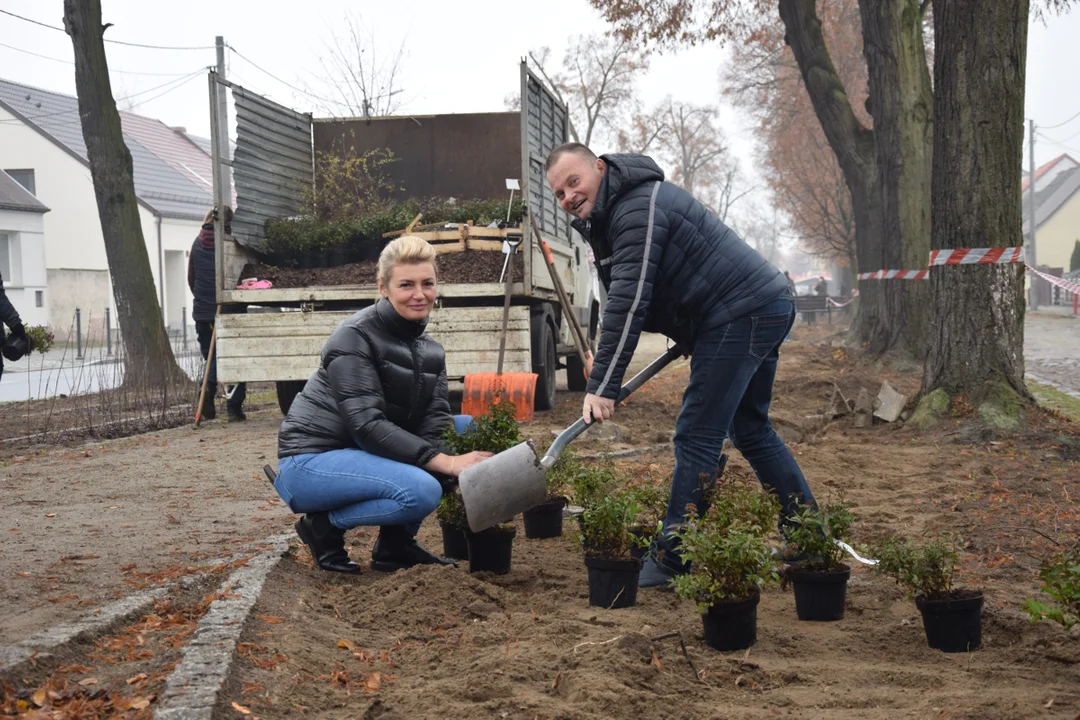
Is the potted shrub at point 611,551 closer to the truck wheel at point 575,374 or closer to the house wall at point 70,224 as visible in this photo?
the truck wheel at point 575,374

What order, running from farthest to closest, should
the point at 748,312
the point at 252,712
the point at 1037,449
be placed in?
the point at 1037,449 < the point at 748,312 < the point at 252,712

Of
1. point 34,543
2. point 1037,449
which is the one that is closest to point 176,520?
point 34,543

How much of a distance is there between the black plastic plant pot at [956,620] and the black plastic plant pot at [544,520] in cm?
232

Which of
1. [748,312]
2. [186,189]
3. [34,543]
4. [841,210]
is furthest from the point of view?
[186,189]

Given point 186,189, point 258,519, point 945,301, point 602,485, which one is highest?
point 186,189

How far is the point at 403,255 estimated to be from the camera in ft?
16.0

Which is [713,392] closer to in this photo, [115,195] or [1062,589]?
[1062,589]

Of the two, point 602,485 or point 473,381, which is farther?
point 473,381

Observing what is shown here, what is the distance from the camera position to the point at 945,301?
30.8 feet

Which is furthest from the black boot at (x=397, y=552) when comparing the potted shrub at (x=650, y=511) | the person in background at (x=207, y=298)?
the person in background at (x=207, y=298)

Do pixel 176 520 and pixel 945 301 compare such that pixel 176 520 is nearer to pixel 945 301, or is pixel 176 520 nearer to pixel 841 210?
pixel 945 301

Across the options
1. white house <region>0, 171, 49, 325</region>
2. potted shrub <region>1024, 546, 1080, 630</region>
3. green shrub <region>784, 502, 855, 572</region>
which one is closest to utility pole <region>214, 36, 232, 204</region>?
green shrub <region>784, 502, 855, 572</region>

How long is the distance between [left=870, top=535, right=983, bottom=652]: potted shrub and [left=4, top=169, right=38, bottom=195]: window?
43.0 metres

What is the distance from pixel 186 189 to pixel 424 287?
4293 centimetres
